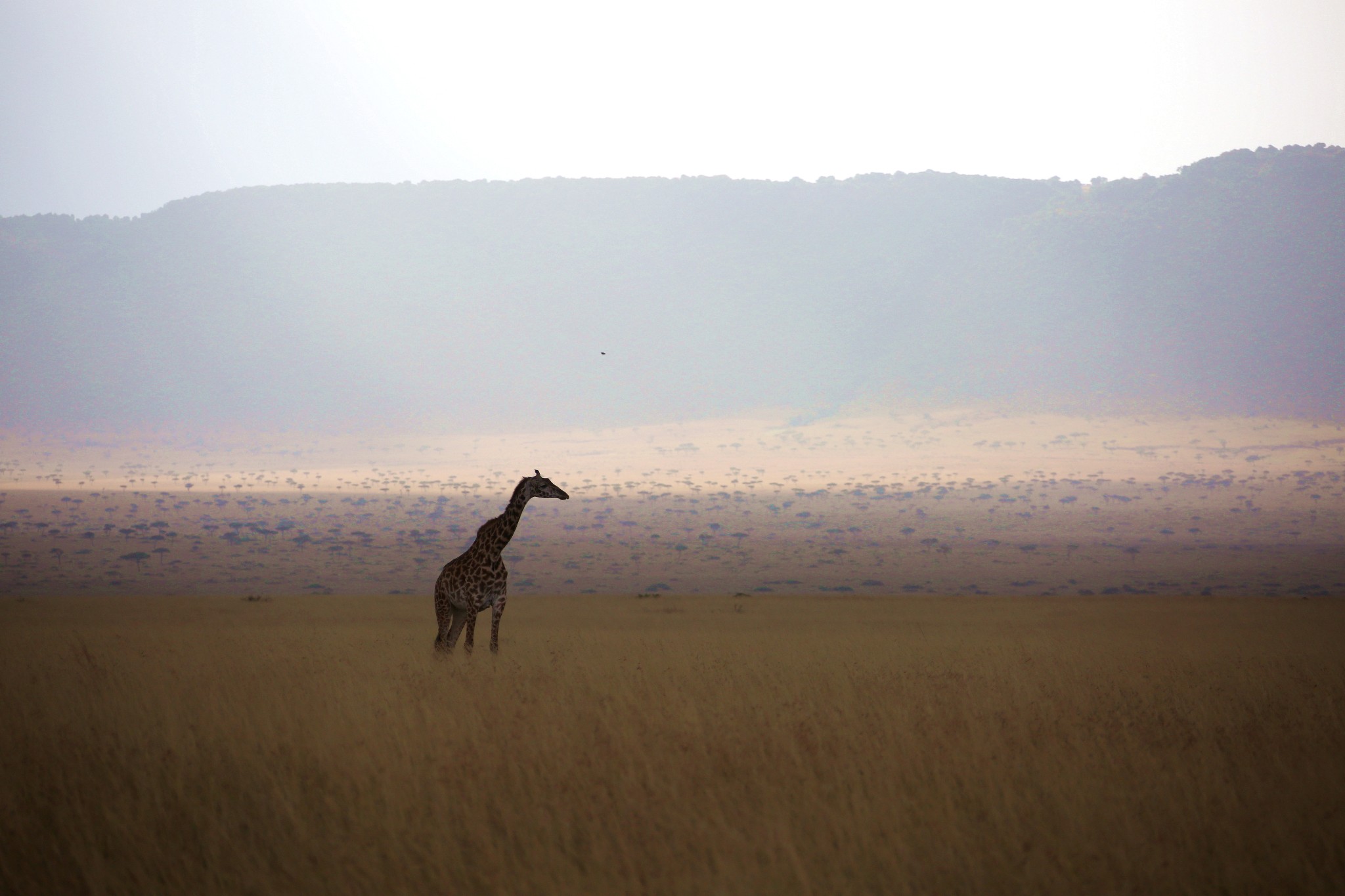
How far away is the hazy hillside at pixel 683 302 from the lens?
81562mm

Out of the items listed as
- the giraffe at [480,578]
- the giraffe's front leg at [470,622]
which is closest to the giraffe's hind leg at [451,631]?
the giraffe at [480,578]

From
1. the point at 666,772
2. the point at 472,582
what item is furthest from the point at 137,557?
the point at 666,772

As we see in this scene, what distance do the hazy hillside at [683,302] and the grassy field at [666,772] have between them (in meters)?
66.8

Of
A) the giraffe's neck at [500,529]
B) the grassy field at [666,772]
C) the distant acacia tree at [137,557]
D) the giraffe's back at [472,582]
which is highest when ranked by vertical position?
the giraffe's neck at [500,529]

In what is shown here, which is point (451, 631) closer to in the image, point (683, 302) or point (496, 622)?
point (496, 622)

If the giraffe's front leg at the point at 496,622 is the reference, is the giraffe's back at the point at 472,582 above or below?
above

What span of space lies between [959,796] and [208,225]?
347 feet

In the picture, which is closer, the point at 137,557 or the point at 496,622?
the point at 496,622

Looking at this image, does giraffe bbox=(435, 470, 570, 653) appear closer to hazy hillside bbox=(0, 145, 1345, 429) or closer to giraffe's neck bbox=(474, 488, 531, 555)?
giraffe's neck bbox=(474, 488, 531, 555)

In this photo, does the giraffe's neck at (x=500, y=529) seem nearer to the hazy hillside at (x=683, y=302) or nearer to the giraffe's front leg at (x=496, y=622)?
the giraffe's front leg at (x=496, y=622)

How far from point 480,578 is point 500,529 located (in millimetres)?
739

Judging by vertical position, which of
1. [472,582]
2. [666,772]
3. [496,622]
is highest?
[472,582]

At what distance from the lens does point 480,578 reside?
15.2 meters

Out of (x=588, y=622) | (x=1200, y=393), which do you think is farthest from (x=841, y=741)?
(x=1200, y=393)
